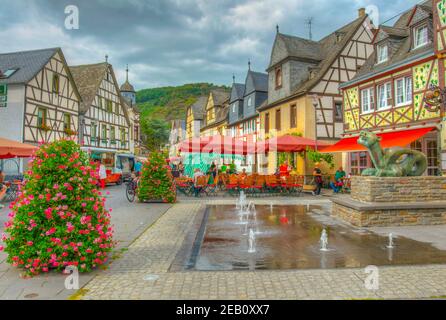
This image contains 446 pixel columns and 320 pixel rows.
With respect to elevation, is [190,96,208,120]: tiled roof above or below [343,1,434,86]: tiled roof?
above

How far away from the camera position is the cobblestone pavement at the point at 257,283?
399cm

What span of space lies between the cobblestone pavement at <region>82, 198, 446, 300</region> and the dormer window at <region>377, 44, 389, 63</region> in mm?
16305

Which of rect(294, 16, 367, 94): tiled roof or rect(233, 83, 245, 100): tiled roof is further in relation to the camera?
rect(233, 83, 245, 100): tiled roof

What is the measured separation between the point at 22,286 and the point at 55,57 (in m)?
27.2

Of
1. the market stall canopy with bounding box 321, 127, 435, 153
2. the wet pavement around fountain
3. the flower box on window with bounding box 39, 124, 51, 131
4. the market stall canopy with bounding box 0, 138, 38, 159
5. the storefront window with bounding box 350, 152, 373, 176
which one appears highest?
the flower box on window with bounding box 39, 124, 51, 131

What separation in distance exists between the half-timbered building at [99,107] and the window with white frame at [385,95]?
2287 centimetres

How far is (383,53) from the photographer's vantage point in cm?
1892

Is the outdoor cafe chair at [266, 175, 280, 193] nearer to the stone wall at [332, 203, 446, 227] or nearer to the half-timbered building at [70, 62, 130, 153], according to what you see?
the stone wall at [332, 203, 446, 227]

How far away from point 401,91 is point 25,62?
25.8 metres

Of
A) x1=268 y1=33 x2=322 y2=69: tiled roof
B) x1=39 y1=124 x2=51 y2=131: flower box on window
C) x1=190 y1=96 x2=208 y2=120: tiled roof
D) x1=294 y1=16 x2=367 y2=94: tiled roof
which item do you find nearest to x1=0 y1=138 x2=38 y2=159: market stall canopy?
x1=39 y1=124 x2=51 y2=131: flower box on window

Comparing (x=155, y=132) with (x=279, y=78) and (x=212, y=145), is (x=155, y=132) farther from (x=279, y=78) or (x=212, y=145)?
(x=212, y=145)

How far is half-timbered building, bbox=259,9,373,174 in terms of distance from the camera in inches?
925
